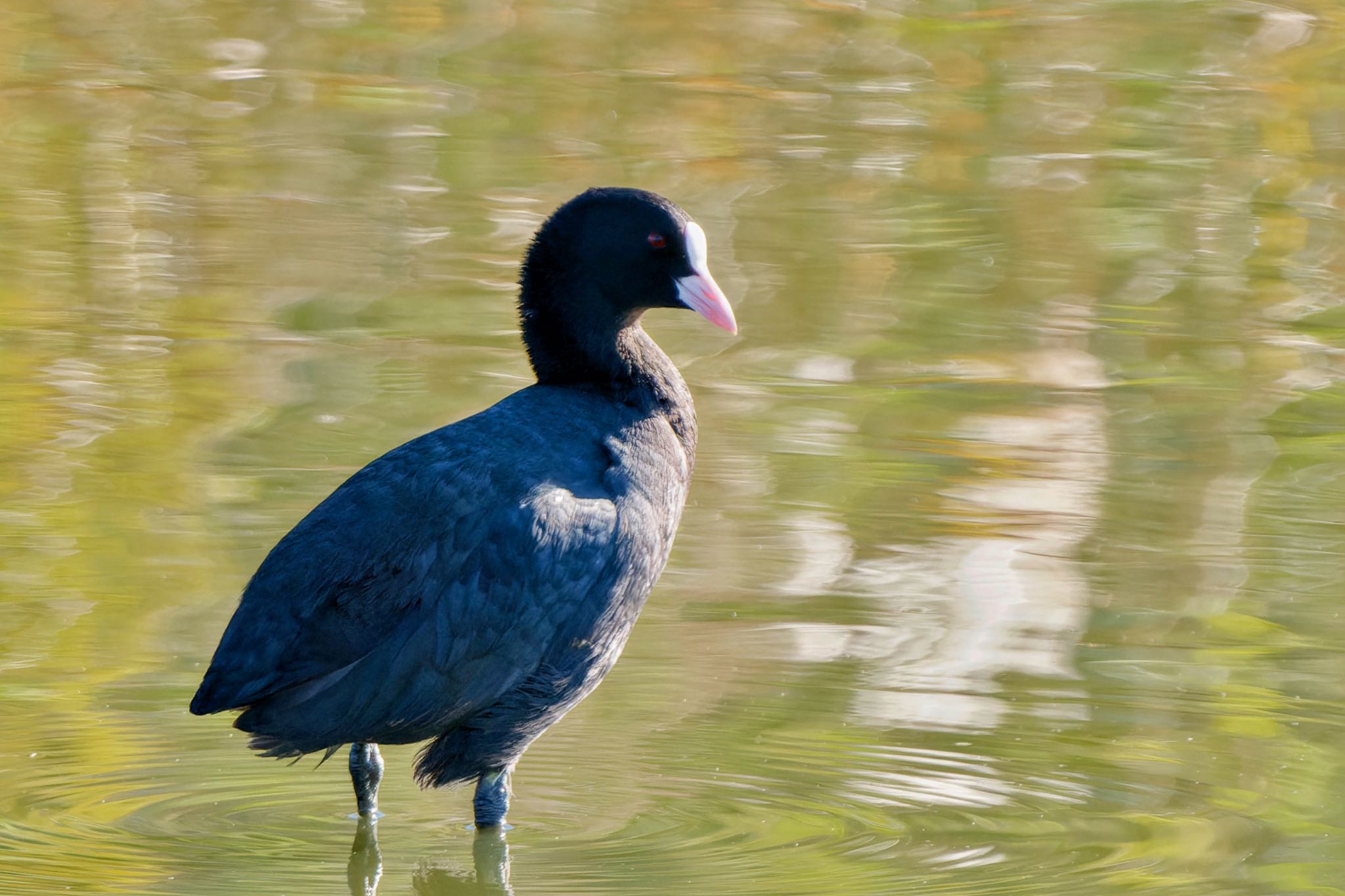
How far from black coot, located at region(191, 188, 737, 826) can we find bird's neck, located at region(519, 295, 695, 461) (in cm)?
10

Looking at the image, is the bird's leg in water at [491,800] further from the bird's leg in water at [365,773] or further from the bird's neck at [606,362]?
the bird's neck at [606,362]

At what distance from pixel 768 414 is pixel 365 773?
301cm

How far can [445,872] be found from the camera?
13.4 feet

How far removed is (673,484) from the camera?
14.6 feet

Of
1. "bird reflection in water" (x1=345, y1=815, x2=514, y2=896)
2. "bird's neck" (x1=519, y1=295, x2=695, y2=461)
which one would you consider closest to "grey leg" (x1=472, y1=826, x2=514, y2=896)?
"bird reflection in water" (x1=345, y1=815, x2=514, y2=896)

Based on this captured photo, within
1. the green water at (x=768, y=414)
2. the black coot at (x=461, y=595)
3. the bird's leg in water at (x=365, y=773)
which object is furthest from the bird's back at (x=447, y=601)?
the green water at (x=768, y=414)

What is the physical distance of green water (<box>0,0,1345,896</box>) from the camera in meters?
4.23

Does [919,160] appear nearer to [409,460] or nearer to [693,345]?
[693,345]

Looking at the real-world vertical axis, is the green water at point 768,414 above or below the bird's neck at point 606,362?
below

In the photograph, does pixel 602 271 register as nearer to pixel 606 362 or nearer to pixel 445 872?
pixel 606 362

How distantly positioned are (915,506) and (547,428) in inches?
83.9

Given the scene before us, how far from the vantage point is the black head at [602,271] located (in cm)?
460

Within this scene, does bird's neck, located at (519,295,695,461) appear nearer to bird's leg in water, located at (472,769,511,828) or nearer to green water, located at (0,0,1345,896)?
green water, located at (0,0,1345,896)

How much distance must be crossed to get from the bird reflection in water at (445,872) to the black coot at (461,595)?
0.06m
